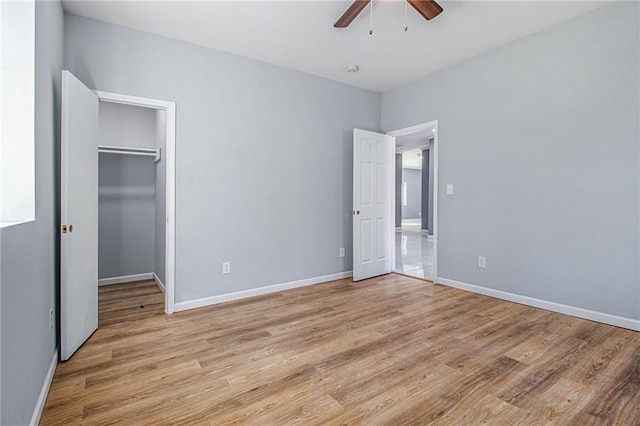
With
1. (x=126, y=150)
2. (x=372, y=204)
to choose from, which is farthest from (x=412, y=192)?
(x=126, y=150)

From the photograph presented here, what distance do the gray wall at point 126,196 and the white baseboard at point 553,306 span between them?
4097mm

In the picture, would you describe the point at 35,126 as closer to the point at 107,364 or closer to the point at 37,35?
the point at 37,35

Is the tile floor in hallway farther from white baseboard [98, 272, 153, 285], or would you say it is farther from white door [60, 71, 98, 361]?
white door [60, 71, 98, 361]

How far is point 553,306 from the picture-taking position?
3.12m

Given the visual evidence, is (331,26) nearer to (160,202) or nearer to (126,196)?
(160,202)

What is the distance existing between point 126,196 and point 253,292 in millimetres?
2248

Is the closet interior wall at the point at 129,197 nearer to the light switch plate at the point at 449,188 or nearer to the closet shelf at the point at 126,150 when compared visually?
the closet shelf at the point at 126,150

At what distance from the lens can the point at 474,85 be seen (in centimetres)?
373

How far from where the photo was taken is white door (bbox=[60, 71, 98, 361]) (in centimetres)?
229

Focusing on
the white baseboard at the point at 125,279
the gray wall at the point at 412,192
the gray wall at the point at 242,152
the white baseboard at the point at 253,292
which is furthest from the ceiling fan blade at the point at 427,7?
the gray wall at the point at 412,192

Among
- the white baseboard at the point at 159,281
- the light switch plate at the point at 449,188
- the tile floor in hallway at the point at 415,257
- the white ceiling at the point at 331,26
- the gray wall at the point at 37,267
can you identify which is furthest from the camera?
the tile floor in hallway at the point at 415,257

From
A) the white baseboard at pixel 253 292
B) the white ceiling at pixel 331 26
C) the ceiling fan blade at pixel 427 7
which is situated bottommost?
the white baseboard at pixel 253 292

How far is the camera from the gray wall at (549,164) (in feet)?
8.89

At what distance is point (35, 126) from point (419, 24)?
119 inches
